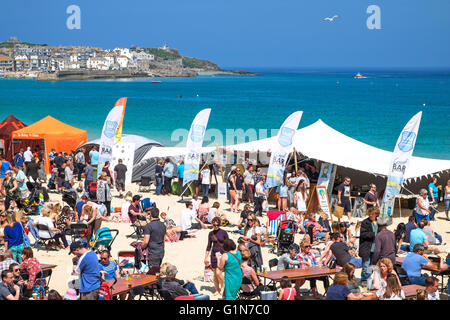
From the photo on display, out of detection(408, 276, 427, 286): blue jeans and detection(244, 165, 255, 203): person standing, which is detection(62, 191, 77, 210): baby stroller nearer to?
detection(244, 165, 255, 203): person standing

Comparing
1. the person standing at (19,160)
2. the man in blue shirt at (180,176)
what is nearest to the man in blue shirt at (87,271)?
the man in blue shirt at (180,176)

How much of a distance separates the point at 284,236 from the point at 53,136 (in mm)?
12311

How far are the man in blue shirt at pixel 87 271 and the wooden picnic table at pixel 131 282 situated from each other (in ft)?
1.52

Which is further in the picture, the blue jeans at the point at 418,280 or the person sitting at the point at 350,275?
the blue jeans at the point at 418,280

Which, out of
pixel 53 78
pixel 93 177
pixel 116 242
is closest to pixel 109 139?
pixel 93 177

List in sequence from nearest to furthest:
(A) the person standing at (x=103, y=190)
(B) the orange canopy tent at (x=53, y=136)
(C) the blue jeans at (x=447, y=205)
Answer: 1. (A) the person standing at (x=103, y=190)
2. (C) the blue jeans at (x=447, y=205)
3. (B) the orange canopy tent at (x=53, y=136)

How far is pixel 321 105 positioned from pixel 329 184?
6784 centimetres

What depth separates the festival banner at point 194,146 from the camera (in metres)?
16.2

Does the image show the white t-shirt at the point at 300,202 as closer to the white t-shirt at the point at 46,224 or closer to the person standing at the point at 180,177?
the person standing at the point at 180,177

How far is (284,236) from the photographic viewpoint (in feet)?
36.6

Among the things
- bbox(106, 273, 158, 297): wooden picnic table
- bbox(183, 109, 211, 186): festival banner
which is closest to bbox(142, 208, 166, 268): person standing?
bbox(106, 273, 158, 297): wooden picnic table

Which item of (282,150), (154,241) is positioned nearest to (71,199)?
(282,150)
